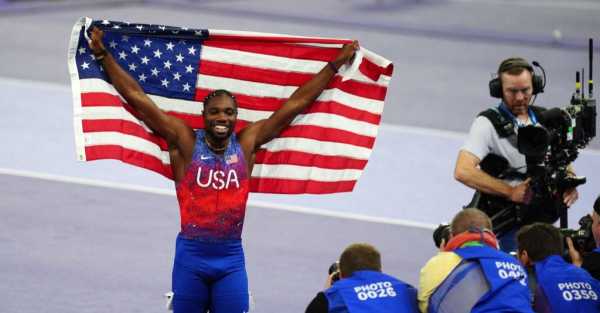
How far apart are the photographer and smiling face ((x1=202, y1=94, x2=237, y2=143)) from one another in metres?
1.75

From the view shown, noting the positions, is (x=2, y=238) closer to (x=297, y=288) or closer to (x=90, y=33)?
(x=297, y=288)

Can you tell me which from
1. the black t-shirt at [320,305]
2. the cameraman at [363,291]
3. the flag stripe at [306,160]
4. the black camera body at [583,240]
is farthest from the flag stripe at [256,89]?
the black t-shirt at [320,305]

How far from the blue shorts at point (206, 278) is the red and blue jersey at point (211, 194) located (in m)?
0.08

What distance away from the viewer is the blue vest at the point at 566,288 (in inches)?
322

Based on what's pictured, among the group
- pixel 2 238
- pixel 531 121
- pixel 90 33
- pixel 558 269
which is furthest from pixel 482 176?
pixel 2 238

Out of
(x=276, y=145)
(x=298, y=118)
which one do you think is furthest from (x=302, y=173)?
(x=298, y=118)

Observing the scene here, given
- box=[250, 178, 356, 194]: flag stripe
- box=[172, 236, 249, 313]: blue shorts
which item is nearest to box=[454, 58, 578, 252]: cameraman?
box=[250, 178, 356, 194]: flag stripe

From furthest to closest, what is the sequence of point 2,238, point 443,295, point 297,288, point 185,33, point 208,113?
point 2,238, point 297,288, point 185,33, point 208,113, point 443,295

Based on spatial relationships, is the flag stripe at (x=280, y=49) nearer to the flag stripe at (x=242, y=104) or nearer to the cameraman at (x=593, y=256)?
the flag stripe at (x=242, y=104)

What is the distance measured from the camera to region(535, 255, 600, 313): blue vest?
8.19 metres

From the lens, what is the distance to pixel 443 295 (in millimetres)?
7898

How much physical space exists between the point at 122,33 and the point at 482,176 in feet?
9.34

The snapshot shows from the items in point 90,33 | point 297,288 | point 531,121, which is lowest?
point 297,288

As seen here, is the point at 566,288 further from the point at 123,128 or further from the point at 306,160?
the point at 123,128
